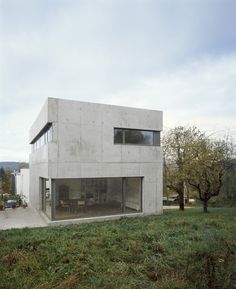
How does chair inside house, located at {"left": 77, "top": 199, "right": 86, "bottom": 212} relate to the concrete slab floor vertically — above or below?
above

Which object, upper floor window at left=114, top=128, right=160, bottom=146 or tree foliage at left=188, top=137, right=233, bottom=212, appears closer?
upper floor window at left=114, top=128, right=160, bottom=146

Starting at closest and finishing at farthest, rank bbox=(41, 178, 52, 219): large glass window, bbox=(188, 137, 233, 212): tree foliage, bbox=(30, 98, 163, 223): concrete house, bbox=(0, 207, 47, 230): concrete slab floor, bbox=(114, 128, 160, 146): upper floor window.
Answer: bbox=(0, 207, 47, 230): concrete slab floor < bbox=(30, 98, 163, 223): concrete house < bbox=(41, 178, 52, 219): large glass window < bbox=(114, 128, 160, 146): upper floor window < bbox=(188, 137, 233, 212): tree foliage

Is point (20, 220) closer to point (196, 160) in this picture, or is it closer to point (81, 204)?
point (81, 204)

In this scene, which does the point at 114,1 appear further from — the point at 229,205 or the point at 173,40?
the point at 229,205

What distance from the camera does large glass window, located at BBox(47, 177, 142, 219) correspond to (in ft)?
43.1

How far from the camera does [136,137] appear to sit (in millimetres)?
15664

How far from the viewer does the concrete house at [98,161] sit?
43.2 ft

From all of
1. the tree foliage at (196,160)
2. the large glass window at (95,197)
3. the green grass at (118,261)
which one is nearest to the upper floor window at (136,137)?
the large glass window at (95,197)

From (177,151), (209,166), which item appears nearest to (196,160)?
(209,166)

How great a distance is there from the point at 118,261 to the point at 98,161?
796 cm

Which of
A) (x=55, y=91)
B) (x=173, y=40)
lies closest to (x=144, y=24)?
(x=173, y=40)

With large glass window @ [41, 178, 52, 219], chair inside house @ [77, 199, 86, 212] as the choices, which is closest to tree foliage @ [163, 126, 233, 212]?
chair inside house @ [77, 199, 86, 212]

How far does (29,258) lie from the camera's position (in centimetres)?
648

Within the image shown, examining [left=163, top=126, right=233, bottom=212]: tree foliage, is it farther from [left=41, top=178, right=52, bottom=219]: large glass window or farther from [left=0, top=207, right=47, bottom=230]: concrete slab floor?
[left=0, top=207, right=47, bottom=230]: concrete slab floor
